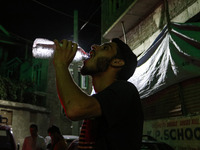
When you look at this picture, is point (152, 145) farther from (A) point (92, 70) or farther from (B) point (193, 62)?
(A) point (92, 70)

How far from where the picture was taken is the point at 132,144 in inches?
54.0

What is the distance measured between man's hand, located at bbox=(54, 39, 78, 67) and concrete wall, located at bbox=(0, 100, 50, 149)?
54.9 feet

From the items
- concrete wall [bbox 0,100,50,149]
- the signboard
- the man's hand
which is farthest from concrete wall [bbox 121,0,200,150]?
concrete wall [bbox 0,100,50,149]

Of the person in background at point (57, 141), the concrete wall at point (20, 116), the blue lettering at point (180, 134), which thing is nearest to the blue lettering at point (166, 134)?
the blue lettering at point (180, 134)

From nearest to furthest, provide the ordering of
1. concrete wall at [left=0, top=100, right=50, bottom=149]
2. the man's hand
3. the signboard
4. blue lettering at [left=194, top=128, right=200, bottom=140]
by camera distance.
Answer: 1. the man's hand
2. blue lettering at [left=194, top=128, right=200, bottom=140]
3. the signboard
4. concrete wall at [left=0, top=100, right=50, bottom=149]

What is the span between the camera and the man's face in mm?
1576

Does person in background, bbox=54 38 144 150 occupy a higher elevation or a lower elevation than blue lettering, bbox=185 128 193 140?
higher

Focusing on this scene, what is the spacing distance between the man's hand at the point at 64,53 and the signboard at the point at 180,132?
384 centimetres

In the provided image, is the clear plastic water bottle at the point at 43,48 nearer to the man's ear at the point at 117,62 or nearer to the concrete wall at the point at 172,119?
the concrete wall at the point at 172,119

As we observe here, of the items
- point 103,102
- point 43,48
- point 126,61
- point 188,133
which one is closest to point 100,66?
point 126,61

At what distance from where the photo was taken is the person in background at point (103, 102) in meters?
1.27

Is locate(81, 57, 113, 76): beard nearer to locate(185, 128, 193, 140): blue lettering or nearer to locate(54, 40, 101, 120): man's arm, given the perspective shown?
locate(54, 40, 101, 120): man's arm

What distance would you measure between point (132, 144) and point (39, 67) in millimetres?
24850

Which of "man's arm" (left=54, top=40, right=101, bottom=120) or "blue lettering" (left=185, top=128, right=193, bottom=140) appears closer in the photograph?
"man's arm" (left=54, top=40, right=101, bottom=120)
